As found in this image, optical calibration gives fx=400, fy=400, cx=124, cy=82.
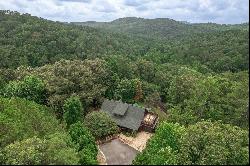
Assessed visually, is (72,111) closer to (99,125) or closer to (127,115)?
(99,125)

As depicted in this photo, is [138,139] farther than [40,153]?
Yes

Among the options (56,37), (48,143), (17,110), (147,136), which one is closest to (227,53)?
(56,37)

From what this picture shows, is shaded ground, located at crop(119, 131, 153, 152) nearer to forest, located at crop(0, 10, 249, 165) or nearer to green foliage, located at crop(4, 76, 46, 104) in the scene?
forest, located at crop(0, 10, 249, 165)

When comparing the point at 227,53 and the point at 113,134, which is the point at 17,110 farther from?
the point at 227,53

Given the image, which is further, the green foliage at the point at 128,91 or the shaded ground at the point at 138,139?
the green foliage at the point at 128,91

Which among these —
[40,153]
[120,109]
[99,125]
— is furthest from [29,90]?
[40,153]

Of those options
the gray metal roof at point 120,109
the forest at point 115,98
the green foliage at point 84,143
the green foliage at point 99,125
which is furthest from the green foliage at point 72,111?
the green foliage at point 84,143

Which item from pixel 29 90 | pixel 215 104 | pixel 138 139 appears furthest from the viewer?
pixel 29 90

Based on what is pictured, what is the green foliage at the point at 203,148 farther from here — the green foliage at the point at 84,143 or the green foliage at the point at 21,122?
the green foliage at the point at 21,122
